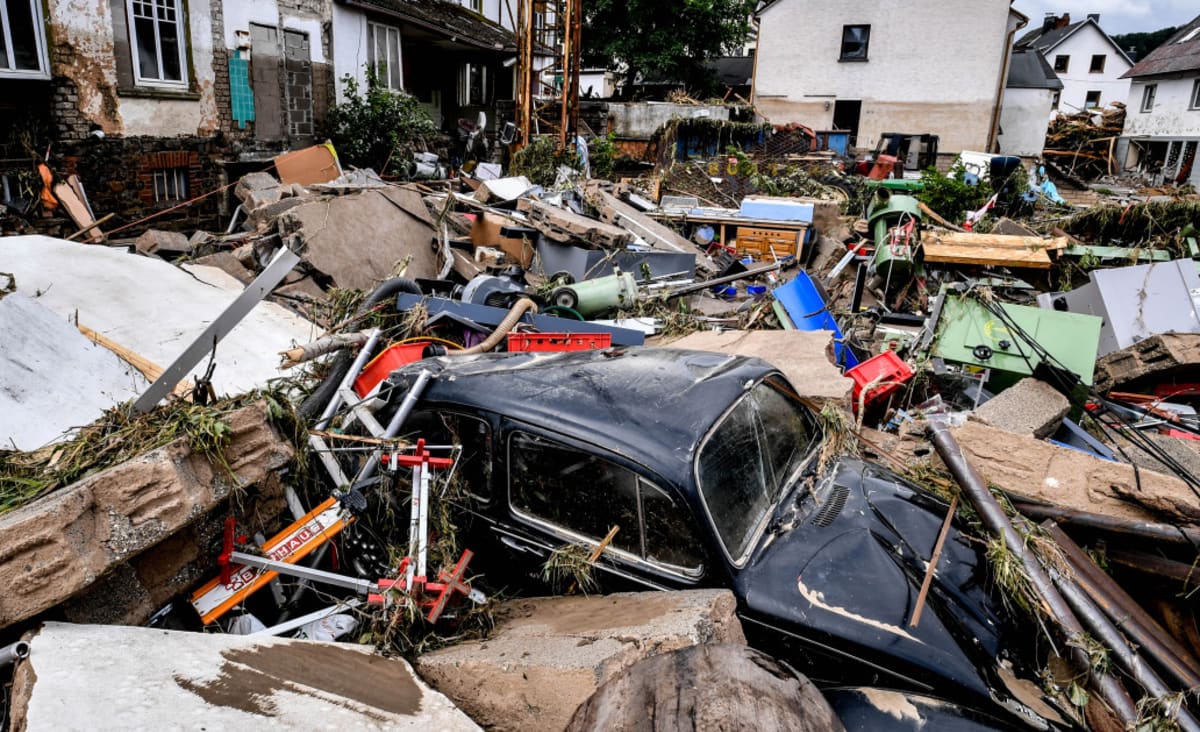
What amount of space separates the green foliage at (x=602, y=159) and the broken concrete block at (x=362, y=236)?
31.7ft

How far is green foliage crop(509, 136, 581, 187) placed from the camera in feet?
43.6

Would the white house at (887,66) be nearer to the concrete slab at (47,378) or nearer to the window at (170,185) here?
the window at (170,185)

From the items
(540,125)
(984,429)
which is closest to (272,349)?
(984,429)

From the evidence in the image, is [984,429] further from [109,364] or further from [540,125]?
[540,125]

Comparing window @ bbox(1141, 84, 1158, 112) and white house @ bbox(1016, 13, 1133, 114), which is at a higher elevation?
white house @ bbox(1016, 13, 1133, 114)

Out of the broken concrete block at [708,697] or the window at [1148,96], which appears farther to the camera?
the window at [1148,96]

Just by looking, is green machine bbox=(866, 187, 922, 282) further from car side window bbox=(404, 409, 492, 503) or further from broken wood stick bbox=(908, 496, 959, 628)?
car side window bbox=(404, 409, 492, 503)

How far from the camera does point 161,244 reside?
25.5 feet

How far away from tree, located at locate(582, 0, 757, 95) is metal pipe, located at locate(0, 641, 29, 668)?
2936 centimetres

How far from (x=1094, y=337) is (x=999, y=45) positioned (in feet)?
77.1

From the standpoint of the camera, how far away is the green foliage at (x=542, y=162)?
13297mm

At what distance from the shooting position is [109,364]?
3908 mm

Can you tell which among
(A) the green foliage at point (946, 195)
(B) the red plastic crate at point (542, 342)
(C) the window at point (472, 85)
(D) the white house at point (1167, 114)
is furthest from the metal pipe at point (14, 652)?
(D) the white house at point (1167, 114)

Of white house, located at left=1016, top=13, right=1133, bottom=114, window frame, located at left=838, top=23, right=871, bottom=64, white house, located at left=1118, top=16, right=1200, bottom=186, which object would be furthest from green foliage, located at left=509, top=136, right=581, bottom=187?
white house, located at left=1016, top=13, right=1133, bottom=114
